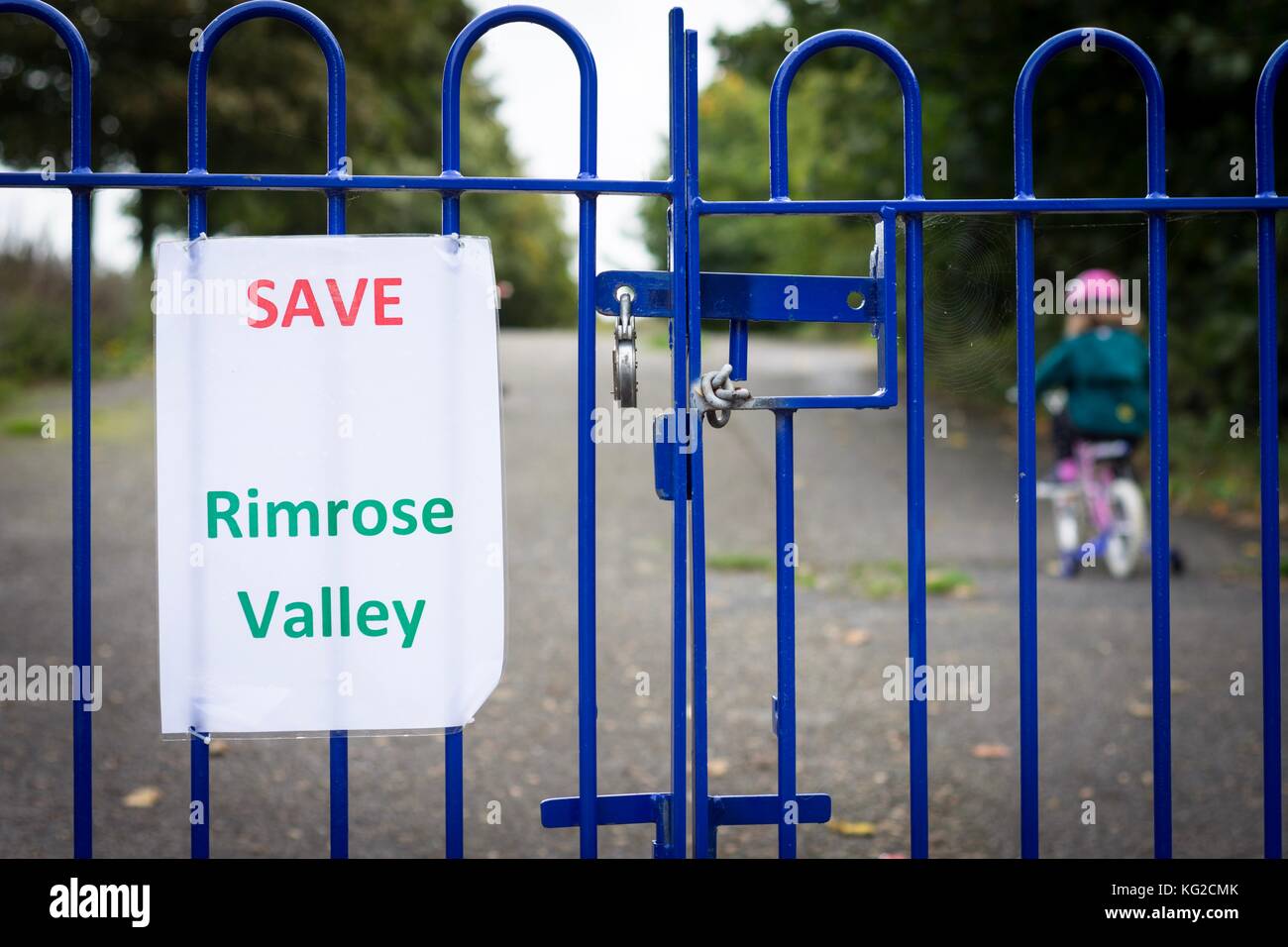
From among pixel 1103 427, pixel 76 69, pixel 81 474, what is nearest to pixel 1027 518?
pixel 81 474

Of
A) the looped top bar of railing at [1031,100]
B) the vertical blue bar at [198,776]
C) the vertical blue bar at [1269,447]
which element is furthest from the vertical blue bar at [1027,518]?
the vertical blue bar at [198,776]

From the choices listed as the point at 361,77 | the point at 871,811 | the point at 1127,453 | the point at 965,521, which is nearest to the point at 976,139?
the point at 965,521

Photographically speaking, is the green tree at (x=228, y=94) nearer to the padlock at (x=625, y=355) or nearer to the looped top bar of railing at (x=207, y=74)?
the looped top bar of railing at (x=207, y=74)

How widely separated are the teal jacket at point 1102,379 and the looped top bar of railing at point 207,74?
5.65 m

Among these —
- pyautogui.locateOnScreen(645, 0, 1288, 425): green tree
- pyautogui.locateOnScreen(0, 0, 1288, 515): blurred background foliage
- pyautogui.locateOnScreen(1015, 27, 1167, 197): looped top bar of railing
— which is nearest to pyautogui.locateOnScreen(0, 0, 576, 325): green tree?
pyautogui.locateOnScreen(0, 0, 1288, 515): blurred background foliage

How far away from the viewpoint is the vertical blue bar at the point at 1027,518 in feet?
8.25

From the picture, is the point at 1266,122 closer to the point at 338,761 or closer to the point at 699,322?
the point at 699,322

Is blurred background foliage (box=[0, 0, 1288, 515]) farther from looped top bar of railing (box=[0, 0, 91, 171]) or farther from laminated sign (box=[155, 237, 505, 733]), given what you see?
looped top bar of railing (box=[0, 0, 91, 171])

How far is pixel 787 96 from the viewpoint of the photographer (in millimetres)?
2441

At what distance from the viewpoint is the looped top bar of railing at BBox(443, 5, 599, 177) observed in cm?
238

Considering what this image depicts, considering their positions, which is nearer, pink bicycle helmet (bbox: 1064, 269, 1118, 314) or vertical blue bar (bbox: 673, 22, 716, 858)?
vertical blue bar (bbox: 673, 22, 716, 858)

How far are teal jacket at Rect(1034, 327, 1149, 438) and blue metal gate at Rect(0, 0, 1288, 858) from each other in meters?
4.68
